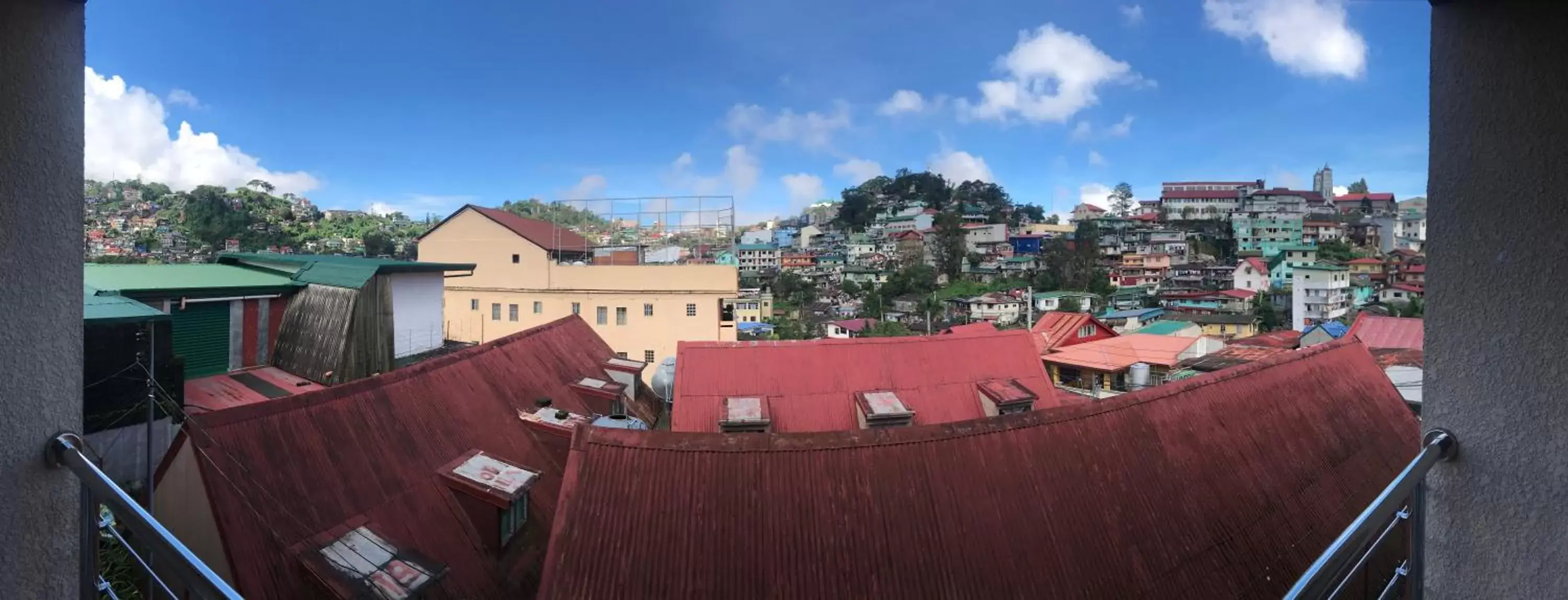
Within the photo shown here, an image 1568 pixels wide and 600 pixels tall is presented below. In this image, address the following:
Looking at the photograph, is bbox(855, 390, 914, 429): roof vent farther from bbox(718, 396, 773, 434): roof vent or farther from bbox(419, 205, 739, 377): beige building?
bbox(419, 205, 739, 377): beige building

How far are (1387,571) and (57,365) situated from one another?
18.4ft

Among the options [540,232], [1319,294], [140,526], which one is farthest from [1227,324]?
[140,526]

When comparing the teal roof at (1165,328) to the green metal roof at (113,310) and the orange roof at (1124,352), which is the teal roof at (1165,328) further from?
the green metal roof at (113,310)

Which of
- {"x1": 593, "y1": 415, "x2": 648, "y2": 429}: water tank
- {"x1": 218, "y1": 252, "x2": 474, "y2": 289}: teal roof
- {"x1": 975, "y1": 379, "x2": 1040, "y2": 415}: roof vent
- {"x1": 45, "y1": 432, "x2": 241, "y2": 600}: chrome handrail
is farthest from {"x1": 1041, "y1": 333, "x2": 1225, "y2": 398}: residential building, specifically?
{"x1": 45, "y1": 432, "x2": 241, "y2": 600}: chrome handrail

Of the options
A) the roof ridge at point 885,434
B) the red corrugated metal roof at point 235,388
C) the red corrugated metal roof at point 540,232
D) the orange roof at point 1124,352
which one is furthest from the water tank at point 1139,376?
the red corrugated metal roof at point 235,388

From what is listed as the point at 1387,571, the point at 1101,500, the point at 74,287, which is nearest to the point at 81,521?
the point at 74,287

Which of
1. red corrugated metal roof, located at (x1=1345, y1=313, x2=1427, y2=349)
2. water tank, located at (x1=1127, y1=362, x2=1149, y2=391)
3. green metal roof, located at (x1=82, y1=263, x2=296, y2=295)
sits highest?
green metal roof, located at (x1=82, y1=263, x2=296, y2=295)

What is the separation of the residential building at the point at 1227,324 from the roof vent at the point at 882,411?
26.1 meters

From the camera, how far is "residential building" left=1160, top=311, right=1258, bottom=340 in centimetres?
2942

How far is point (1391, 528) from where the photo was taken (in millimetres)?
1156

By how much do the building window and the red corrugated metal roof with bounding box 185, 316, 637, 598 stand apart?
0.08 metres

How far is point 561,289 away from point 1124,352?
49.7 ft

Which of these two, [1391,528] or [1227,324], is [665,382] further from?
[1227,324]

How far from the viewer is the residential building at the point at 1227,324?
96.5 feet
